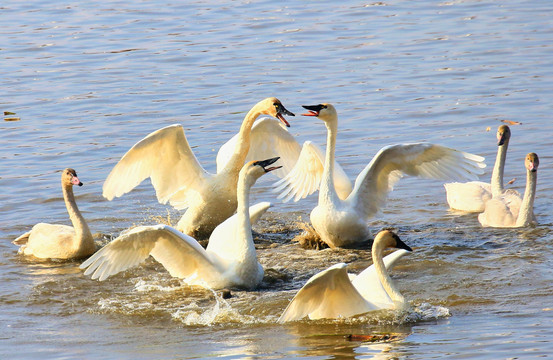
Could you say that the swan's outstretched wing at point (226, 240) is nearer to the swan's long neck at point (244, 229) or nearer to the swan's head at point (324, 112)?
the swan's long neck at point (244, 229)

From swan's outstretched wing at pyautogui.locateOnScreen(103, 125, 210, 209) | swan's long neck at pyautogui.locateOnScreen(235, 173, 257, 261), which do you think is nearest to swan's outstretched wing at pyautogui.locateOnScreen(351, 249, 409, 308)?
swan's long neck at pyautogui.locateOnScreen(235, 173, 257, 261)

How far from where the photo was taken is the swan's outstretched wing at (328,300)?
6613mm

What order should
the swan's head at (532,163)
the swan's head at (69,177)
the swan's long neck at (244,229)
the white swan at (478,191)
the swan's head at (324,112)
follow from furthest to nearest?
the white swan at (478,191) → the swan's head at (532,163) → the swan's head at (69,177) → the swan's head at (324,112) → the swan's long neck at (244,229)

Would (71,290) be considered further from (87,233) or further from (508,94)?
(508,94)

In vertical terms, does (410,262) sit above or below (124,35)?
below

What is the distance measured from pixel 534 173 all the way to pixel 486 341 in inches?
139

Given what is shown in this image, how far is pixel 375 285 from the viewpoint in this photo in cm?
718

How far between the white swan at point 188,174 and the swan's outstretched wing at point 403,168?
3.14 feet

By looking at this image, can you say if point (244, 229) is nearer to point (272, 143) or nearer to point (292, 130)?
point (272, 143)

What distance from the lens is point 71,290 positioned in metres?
8.29

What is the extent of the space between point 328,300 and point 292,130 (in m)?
6.08

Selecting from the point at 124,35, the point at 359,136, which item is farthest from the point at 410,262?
the point at 124,35

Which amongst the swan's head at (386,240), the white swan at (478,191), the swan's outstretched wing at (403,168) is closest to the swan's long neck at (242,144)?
the swan's outstretched wing at (403,168)

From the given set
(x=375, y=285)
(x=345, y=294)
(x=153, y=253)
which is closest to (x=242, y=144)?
(x=153, y=253)
